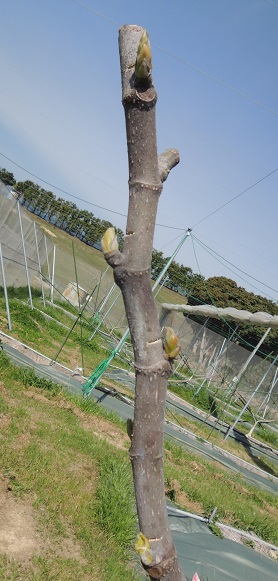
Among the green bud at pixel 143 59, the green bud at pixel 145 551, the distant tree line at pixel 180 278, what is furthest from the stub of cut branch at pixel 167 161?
the distant tree line at pixel 180 278

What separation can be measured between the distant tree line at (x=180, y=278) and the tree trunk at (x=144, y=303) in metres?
21.2

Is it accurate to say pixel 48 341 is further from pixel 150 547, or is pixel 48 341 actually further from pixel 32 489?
pixel 150 547

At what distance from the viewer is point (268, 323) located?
1162 centimetres

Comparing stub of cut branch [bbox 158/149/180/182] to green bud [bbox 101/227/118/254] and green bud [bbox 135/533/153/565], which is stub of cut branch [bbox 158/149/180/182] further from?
green bud [bbox 135/533/153/565]

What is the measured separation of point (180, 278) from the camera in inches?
1549

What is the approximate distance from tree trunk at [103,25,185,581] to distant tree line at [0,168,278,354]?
2122cm

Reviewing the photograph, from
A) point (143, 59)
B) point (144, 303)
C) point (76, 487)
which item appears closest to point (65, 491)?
point (76, 487)

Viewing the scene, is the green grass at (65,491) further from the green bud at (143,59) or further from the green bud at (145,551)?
the green bud at (143,59)

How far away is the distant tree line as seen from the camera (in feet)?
85.6

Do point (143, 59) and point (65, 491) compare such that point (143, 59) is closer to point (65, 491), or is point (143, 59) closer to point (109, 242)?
point (109, 242)

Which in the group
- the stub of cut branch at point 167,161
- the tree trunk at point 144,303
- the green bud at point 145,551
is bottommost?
the green bud at point 145,551

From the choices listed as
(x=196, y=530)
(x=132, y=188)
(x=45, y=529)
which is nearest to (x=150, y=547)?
(x=132, y=188)

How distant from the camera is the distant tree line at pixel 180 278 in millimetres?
26083

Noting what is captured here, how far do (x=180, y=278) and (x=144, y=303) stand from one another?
3882 cm
